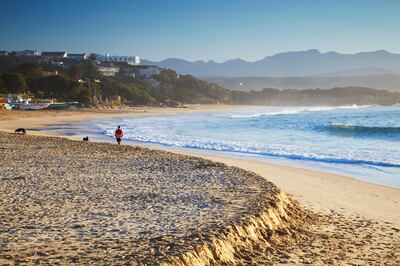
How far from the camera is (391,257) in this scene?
6609mm

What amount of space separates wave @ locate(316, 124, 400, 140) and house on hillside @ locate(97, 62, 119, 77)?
287 feet

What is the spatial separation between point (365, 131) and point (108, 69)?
94.2 metres

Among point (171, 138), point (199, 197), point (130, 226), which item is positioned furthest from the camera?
point (171, 138)

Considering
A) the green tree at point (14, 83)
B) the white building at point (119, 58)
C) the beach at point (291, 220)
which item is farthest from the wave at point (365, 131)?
the white building at point (119, 58)

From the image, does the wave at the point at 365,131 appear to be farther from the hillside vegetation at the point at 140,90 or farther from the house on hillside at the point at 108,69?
the house on hillside at the point at 108,69

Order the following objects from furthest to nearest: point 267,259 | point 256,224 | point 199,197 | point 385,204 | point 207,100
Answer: point 207,100
point 385,204
point 199,197
point 256,224
point 267,259

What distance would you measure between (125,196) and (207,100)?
95.5 meters

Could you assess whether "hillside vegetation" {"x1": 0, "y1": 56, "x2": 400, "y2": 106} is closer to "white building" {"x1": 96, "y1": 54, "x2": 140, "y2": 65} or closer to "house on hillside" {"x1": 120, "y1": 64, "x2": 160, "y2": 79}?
"house on hillside" {"x1": 120, "y1": 64, "x2": 160, "y2": 79}

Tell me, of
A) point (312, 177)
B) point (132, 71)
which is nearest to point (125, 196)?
point (312, 177)

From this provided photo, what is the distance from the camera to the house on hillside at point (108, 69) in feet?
385

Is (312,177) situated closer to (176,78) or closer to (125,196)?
(125,196)

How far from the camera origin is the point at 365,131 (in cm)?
3475

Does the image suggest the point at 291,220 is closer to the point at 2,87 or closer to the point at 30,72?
the point at 2,87

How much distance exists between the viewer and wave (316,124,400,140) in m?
31.9
